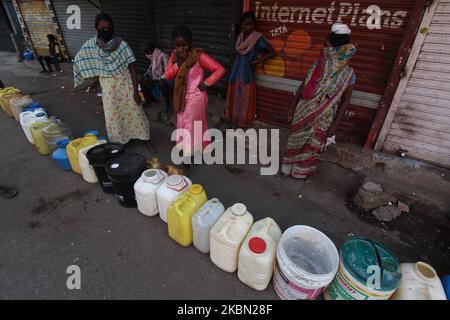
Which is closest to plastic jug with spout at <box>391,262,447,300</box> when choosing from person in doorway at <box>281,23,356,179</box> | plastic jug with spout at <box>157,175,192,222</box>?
person in doorway at <box>281,23,356,179</box>

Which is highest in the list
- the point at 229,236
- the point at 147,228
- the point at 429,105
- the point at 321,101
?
the point at 321,101

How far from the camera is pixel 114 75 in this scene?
10.1 ft

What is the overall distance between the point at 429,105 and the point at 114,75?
13.0 feet

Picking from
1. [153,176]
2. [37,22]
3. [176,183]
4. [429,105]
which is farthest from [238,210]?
[37,22]

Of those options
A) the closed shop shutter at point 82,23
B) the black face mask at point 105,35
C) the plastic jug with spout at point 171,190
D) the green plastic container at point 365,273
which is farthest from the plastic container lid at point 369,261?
the closed shop shutter at point 82,23

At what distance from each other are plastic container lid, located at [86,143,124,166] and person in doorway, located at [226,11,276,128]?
86.8 inches

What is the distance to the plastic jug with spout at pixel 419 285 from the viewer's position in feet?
4.79

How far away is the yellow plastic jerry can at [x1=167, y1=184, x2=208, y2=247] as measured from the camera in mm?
2104

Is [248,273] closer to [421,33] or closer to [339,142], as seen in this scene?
[339,142]

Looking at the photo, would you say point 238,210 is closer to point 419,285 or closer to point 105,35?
point 419,285

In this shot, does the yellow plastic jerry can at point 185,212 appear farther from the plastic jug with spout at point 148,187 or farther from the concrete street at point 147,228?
the plastic jug with spout at point 148,187

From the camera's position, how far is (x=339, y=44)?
2.20 m

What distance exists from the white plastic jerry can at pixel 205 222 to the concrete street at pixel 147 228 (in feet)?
0.57
